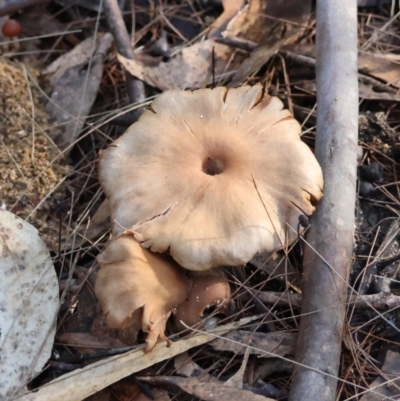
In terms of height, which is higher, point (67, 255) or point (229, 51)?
point (229, 51)

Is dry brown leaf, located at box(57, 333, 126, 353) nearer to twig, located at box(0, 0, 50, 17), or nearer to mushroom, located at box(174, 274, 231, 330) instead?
mushroom, located at box(174, 274, 231, 330)

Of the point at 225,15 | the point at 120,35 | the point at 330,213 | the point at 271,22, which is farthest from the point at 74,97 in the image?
the point at 330,213

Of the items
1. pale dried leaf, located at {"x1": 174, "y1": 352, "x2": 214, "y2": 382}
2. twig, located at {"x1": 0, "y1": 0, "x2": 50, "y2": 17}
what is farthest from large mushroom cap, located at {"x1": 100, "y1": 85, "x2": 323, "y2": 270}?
twig, located at {"x1": 0, "y1": 0, "x2": 50, "y2": 17}

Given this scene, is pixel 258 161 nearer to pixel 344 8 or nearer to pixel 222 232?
pixel 222 232

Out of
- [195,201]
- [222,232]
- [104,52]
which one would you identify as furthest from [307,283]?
[104,52]

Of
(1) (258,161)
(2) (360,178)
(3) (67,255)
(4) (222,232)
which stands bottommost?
(3) (67,255)

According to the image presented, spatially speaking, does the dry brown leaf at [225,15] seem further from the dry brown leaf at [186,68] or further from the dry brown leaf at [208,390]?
the dry brown leaf at [208,390]
